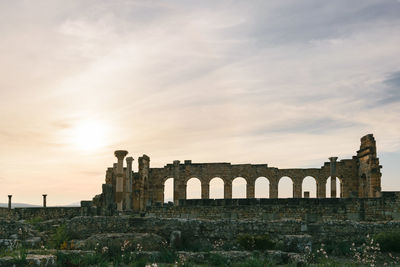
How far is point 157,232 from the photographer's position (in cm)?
1486

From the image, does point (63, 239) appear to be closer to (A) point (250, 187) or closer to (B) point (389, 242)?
(B) point (389, 242)

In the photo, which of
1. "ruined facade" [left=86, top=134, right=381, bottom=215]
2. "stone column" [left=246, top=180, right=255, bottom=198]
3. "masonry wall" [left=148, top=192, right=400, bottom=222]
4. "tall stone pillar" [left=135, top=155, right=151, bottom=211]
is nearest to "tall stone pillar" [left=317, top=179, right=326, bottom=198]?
"ruined facade" [left=86, top=134, right=381, bottom=215]

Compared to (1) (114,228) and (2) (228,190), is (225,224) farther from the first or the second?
(2) (228,190)

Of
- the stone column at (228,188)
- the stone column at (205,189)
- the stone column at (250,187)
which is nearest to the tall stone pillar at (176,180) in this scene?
the stone column at (205,189)

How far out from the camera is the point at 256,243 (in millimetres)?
13180

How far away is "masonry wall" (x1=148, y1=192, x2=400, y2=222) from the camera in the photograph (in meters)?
19.8

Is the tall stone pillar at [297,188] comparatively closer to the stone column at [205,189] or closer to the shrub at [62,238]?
the stone column at [205,189]

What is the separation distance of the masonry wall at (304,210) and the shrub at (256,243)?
6487 millimetres

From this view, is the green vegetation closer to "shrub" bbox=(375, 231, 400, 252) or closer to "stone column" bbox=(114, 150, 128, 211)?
"shrub" bbox=(375, 231, 400, 252)

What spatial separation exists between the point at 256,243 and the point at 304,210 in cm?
739

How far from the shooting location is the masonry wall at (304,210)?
1977 centimetres

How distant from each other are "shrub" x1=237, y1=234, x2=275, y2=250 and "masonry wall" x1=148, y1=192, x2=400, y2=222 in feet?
21.3

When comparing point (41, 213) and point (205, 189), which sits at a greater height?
point (205, 189)

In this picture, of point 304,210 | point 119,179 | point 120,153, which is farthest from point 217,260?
point 119,179
